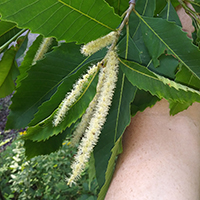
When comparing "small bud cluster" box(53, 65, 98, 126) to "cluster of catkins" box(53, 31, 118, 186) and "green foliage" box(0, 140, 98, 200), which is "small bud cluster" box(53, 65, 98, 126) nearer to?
"cluster of catkins" box(53, 31, 118, 186)

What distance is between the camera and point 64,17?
1.31ft

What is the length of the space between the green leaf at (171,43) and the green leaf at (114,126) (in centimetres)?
11

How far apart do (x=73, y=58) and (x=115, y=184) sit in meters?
0.38

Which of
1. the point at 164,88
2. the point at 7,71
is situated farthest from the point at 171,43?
the point at 7,71

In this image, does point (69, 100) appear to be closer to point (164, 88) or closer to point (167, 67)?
point (164, 88)

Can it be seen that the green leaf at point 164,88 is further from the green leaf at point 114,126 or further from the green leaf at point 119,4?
the green leaf at point 119,4

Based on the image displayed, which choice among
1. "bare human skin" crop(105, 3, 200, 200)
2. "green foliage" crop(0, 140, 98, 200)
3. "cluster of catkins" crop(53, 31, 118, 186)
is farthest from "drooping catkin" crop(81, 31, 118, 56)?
"green foliage" crop(0, 140, 98, 200)

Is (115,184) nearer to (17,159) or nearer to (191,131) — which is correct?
(191,131)

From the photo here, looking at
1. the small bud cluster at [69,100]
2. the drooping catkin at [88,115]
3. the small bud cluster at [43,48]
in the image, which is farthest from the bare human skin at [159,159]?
the small bud cluster at [43,48]

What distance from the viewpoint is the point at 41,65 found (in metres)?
0.56

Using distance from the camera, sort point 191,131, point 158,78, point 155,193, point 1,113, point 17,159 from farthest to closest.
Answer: point 1,113, point 17,159, point 191,131, point 155,193, point 158,78

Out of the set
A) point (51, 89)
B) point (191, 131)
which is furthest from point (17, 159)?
point (191, 131)

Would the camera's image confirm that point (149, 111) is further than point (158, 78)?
Yes

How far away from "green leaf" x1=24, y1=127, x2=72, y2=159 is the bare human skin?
20 centimetres
